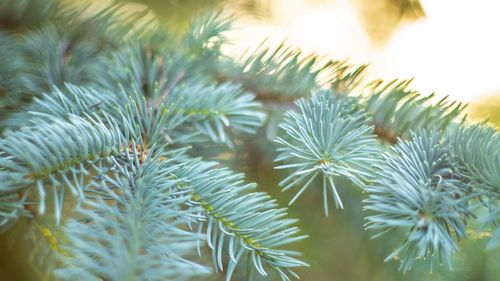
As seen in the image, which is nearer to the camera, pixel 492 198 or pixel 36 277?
pixel 492 198

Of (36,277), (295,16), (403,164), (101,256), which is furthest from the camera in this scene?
(295,16)

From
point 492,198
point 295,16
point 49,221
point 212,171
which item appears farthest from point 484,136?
Result: point 295,16

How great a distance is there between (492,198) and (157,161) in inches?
8.2

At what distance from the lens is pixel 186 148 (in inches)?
13.4

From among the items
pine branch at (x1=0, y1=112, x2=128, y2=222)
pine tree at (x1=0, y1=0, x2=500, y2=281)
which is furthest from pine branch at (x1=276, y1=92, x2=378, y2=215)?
pine branch at (x1=0, y1=112, x2=128, y2=222)

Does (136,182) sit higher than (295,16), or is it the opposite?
(295,16)

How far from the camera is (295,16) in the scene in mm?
928

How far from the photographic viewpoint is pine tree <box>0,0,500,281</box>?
261 millimetres

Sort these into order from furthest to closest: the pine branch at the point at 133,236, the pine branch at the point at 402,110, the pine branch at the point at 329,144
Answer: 1. the pine branch at the point at 402,110
2. the pine branch at the point at 329,144
3. the pine branch at the point at 133,236

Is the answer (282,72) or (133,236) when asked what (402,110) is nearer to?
(282,72)

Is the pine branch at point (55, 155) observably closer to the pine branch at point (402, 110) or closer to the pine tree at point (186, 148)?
the pine tree at point (186, 148)

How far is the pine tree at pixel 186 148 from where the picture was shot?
26cm

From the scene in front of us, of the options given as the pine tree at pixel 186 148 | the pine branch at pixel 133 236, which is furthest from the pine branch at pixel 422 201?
the pine branch at pixel 133 236

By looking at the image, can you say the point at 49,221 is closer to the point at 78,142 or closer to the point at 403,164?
the point at 78,142
